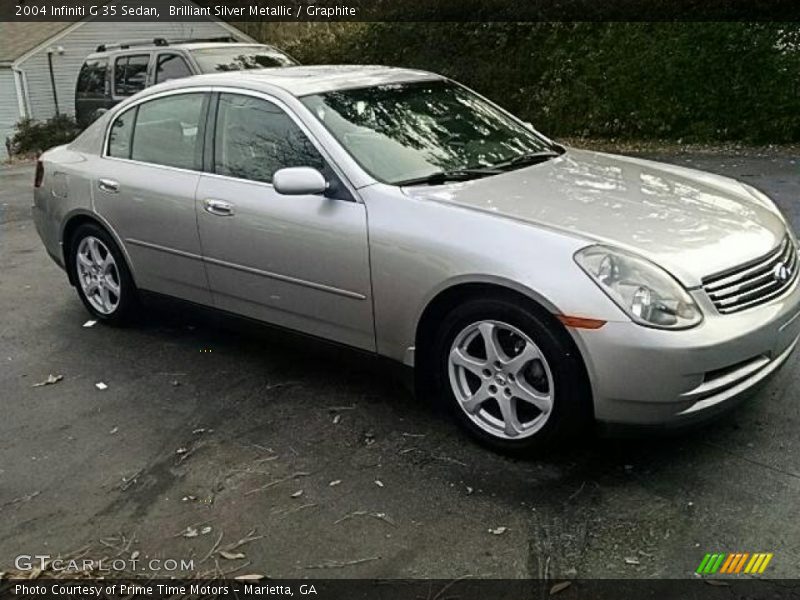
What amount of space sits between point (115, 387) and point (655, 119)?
34.9 ft

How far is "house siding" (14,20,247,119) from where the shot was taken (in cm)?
2525

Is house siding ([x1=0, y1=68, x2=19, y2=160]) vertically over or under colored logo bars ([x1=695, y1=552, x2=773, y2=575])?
under

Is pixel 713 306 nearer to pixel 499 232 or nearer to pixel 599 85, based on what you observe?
pixel 499 232

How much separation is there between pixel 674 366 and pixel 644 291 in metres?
0.31

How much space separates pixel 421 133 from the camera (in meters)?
4.41

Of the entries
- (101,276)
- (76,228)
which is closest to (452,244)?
(101,276)

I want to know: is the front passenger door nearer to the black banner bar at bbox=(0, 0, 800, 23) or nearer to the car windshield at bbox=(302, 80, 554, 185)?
the car windshield at bbox=(302, 80, 554, 185)

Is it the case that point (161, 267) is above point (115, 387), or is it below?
above

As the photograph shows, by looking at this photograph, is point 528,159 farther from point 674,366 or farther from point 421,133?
point 674,366

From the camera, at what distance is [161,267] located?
499 centimetres

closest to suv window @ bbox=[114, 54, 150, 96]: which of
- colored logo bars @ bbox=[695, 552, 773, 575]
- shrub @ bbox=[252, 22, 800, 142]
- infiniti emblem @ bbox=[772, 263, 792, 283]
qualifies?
shrub @ bbox=[252, 22, 800, 142]

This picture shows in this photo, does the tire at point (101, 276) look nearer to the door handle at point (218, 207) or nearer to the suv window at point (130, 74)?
the door handle at point (218, 207)

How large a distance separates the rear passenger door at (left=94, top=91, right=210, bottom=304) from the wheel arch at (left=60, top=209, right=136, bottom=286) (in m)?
0.04

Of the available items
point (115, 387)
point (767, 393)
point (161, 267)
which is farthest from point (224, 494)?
point (767, 393)
